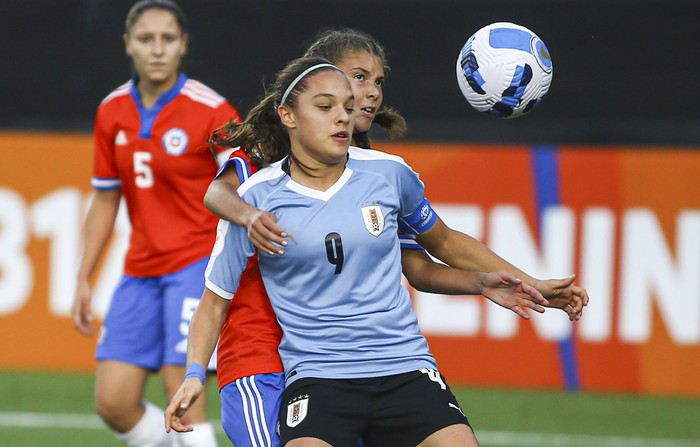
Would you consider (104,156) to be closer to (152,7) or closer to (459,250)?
(152,7)

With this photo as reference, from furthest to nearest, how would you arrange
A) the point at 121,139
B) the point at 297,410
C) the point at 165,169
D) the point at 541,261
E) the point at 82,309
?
the point at 541,261 < the point at 82,309 < the point at 121,139 < the point at 165,169 < the point at 297,410

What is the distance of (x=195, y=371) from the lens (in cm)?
425

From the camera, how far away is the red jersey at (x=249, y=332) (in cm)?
447

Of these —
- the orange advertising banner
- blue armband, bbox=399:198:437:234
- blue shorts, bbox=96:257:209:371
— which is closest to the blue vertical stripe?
the orange advertising banner

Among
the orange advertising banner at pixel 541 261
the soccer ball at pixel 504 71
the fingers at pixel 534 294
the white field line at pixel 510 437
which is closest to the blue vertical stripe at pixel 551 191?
the orange advertising banner at pixel 541 261

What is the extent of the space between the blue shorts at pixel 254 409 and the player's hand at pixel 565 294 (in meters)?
0.96

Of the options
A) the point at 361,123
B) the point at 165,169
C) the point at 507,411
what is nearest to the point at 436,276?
the point at 361,123

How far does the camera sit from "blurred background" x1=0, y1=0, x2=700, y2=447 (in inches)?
364

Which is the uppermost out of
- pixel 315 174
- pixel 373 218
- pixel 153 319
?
pixel 315 174

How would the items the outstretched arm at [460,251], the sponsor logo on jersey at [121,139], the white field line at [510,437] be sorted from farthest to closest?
1. the white field line at [510,437]
2. the sponsor logo on jersey at [121,139]
3. the outstretched arm at [460,251]

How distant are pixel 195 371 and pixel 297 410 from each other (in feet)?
1.18

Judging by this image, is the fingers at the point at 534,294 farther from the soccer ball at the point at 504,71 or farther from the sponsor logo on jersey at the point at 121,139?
the sponsor logo on jersey at the point at 121,139

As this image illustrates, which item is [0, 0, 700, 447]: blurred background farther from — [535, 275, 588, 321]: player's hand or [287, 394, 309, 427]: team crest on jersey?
[287, 394, 309, 427]: team crest on jersey

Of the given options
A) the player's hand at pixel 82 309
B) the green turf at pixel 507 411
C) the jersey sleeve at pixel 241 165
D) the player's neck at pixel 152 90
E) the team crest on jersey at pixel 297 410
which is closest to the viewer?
the team crest on jersey at pixel 297 410
